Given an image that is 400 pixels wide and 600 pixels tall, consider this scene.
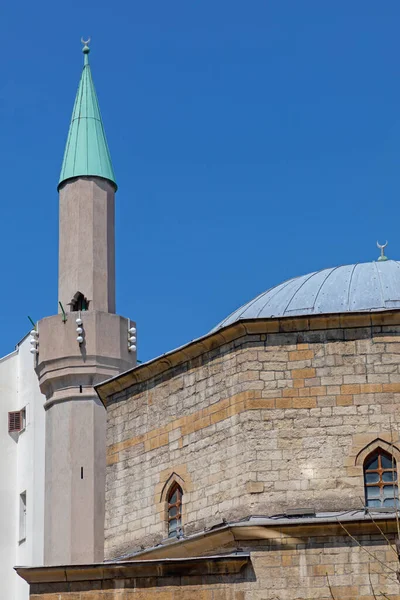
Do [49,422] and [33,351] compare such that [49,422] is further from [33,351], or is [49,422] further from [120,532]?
[120,532]

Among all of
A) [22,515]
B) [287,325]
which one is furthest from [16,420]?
[287,325]

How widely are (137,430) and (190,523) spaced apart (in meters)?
1.29

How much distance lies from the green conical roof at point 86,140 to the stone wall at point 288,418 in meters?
8.22

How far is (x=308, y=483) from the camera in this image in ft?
36.0

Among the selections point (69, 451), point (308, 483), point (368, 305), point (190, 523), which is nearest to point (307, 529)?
point (308, 483)

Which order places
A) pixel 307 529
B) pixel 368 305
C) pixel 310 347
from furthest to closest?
pixel 368 305 → pixel 310 347 → pixel 307 529

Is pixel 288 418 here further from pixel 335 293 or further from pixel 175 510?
pixel 335 293

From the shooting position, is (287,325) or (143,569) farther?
(287,325)

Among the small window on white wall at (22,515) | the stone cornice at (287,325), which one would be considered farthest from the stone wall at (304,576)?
the small window on white wall at (22,515)

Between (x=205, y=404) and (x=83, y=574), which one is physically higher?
(x=205, y=404)

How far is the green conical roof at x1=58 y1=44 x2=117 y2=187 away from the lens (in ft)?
64.1

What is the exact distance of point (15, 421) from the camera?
2209 cm

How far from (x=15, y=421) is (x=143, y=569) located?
38.0 feet

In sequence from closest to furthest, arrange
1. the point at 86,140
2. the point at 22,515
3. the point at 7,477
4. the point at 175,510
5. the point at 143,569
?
the point at 143,569
the point at 175,510
the point at 86,140
the point at 22,515
the point at 7,477
